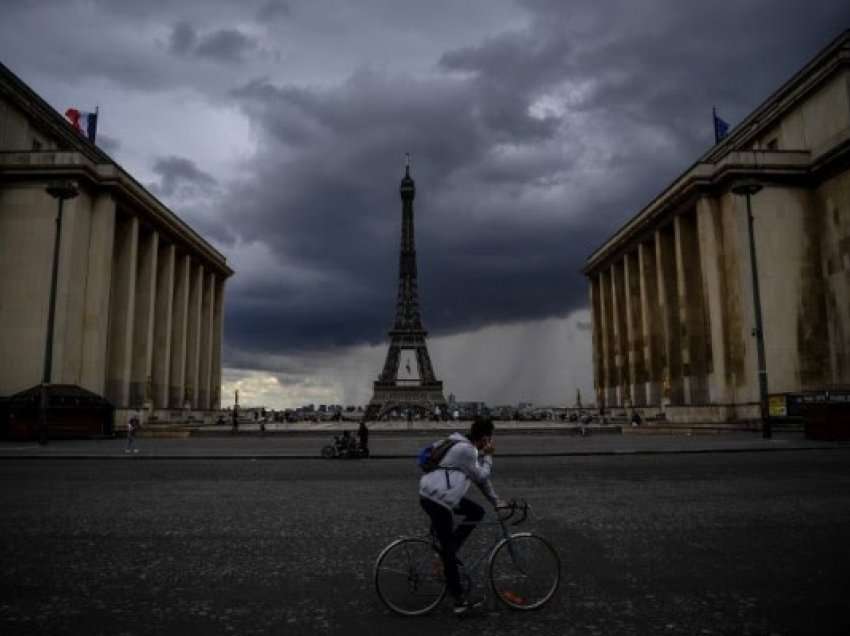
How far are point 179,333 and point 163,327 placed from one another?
5.81 meters

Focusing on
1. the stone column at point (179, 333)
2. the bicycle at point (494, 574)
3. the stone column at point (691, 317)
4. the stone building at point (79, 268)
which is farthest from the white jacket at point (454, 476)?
the stone column at point (179, 333)

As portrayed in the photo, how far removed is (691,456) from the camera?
73.3 ft

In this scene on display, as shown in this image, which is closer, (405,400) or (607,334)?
(607,334)

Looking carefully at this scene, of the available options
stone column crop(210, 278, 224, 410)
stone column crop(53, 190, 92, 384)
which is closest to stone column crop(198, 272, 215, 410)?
stone column crop(210, 278, 224, 410)

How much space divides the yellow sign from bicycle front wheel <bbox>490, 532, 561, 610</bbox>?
109 ft

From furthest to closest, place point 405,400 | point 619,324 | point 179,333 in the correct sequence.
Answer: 1. point 405,400
2. point 619,324
3. point 179,333

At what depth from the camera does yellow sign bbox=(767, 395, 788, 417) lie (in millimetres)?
34062

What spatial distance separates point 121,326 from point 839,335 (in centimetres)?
5236

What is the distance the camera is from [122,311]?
4991 centimetres

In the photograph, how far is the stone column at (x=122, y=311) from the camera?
48688 millimetres

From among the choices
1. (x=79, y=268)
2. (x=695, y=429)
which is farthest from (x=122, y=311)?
(x=695, y=429)

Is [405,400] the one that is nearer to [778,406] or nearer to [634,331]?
[634,331]

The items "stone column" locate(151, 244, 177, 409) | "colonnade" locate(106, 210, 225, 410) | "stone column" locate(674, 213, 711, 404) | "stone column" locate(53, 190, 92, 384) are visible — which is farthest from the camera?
"stone column" locate(151, 244, 177, 409)

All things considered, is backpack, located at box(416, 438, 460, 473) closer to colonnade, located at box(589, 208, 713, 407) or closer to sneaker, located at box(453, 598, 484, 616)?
sneaker, located at box(453, 598, 484, 616)
